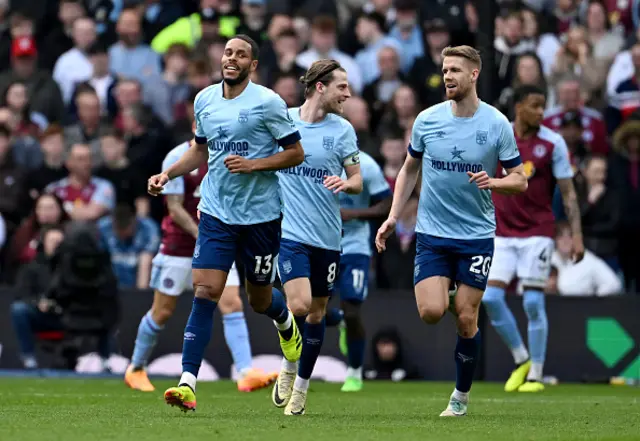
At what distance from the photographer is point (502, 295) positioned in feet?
50.2

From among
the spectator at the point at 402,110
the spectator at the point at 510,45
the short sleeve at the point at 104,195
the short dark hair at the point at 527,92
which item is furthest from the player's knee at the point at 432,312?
the spectator at the point at 510,45

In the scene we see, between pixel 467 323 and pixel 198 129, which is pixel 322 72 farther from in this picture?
pixel 467 323

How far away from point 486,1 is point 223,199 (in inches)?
296

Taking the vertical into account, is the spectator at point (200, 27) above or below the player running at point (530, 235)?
above

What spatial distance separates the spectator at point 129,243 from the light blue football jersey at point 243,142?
Result: 8011 mm

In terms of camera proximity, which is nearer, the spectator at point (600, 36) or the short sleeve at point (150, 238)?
the short sleeve at point (150, 238)

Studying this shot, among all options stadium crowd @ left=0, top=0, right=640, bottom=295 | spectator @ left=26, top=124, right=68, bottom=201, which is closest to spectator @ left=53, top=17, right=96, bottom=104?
stadium crowd @ left=0, top=0, right=640, bottom=295

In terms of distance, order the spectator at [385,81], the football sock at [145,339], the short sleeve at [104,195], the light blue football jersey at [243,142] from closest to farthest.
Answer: the light blue football jersey at [243,142] < the football sock at [145,339] < the short sleeve at [104,195] < the spectator at [385,81]

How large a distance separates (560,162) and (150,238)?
20.1 ft

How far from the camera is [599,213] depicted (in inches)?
713

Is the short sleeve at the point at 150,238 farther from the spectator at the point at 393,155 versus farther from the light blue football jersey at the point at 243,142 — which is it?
the light blue football jersey at the point at 243,142

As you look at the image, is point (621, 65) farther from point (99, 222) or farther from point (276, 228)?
point (276, 228)

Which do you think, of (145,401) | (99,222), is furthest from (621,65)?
(145,401)

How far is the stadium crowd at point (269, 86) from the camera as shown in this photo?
1827 centimetres
